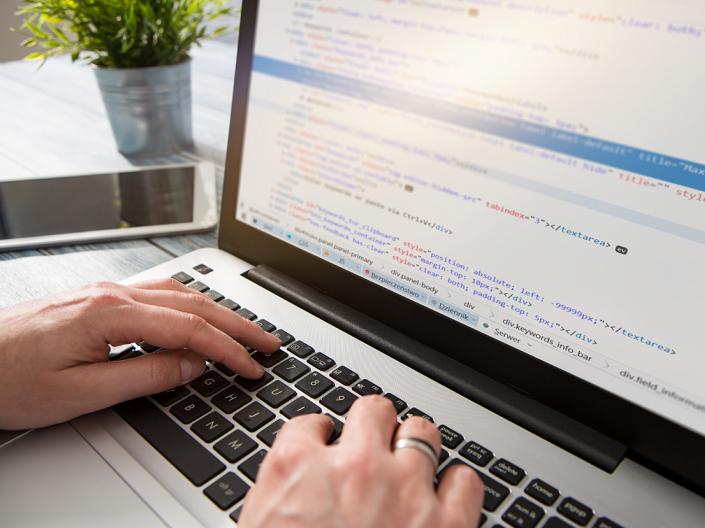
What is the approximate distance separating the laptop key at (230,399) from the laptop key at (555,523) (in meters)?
0.24

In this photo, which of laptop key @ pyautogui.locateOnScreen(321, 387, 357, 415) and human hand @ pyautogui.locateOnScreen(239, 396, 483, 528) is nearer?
human hand @ pyautogui.locateOnScreen(239, 396, 483, 528)

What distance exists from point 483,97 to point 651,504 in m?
0.32

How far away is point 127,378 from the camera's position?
17.7 inches

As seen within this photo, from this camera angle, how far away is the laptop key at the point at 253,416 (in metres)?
0.44

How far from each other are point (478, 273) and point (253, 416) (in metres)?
0.21

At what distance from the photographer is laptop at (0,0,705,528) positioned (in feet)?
1.26

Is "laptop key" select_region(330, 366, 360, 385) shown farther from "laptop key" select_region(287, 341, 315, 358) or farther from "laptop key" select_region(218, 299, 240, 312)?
"laptop key" select_region(218, 299, 240, 312)

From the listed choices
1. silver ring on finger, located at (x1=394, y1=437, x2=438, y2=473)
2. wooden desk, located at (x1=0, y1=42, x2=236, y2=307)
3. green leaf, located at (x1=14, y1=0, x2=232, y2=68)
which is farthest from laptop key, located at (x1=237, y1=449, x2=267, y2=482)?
green leaf, located at (x1=14, y1=0, x2=232, y2=68)

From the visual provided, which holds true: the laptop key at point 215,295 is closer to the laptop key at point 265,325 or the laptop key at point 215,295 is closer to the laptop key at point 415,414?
the laptop key at point 265,325

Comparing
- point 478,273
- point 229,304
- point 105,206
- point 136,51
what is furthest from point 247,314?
point 136,51

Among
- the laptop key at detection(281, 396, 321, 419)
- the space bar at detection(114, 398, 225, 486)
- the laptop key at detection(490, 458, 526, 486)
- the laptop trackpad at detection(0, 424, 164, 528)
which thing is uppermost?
the laptop key at detection(490, 458, 526, 486)

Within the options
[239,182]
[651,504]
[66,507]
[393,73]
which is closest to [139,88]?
[239,182]

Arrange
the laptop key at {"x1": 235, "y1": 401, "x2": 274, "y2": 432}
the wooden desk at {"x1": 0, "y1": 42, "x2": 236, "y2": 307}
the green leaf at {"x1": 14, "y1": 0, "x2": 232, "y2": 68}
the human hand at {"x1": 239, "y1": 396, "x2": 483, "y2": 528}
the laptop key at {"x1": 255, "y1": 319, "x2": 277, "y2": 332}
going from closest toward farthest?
the human hand at {"x1": 239, "y1": 396, "x2": 483, "y2": 528}
the laptop key at {"x1": 235, "y1": 401, "x2": 274, "y2": 432}
the laptop key at {"x1": 255, "y1": 319, "x2": 277, "y2": 332}
the wooden desk at {"x1": 0, "y1": 42, "x2": 236, "y2": 307}
the green leaf at {"x1": 14, "y1": 0, "x2": 232, "y2": 68}

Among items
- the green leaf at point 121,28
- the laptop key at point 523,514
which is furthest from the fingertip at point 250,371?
the green leaf at point 121,28
